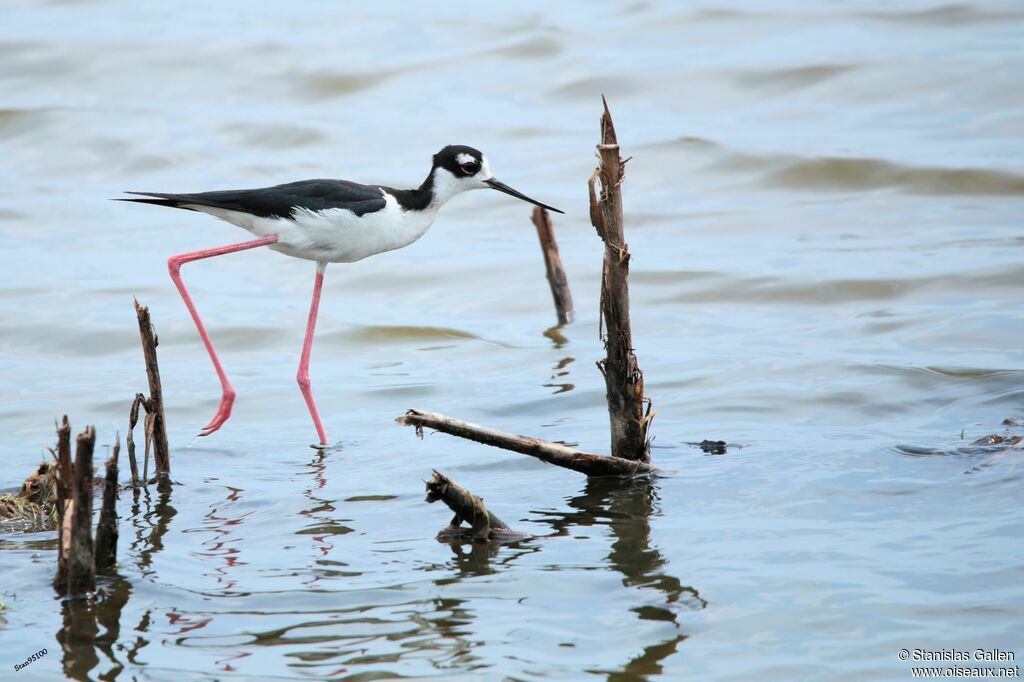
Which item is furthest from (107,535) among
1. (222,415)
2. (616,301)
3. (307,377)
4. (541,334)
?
(541,334)

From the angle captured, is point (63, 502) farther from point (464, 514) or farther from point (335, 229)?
point (335, 229)

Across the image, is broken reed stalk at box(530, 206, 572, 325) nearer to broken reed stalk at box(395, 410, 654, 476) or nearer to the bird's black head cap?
the bird's black head cap

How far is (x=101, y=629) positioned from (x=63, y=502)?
0.52 meters

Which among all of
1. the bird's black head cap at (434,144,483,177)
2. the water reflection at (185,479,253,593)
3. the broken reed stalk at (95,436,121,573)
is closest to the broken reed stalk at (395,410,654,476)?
the water reflection at (185,479,253,593)

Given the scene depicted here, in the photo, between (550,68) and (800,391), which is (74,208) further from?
(800,391)

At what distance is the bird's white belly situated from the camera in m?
7.91

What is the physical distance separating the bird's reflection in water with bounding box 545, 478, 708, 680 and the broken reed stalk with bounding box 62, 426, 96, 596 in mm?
2074

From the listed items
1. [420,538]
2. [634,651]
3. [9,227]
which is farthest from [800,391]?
[9,227]

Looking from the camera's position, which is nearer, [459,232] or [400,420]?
[400,420]

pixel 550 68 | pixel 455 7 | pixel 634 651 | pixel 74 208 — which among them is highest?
pixel 455 7

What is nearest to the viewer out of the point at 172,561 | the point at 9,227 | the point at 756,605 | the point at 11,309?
the point at 756,605

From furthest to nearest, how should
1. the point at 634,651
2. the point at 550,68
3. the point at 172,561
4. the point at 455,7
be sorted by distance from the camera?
the point at 455,7 < the point at 550,68 < the point at 172,561 < the point at 634,651

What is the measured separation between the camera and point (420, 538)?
6059 mm

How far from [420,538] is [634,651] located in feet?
5.06
